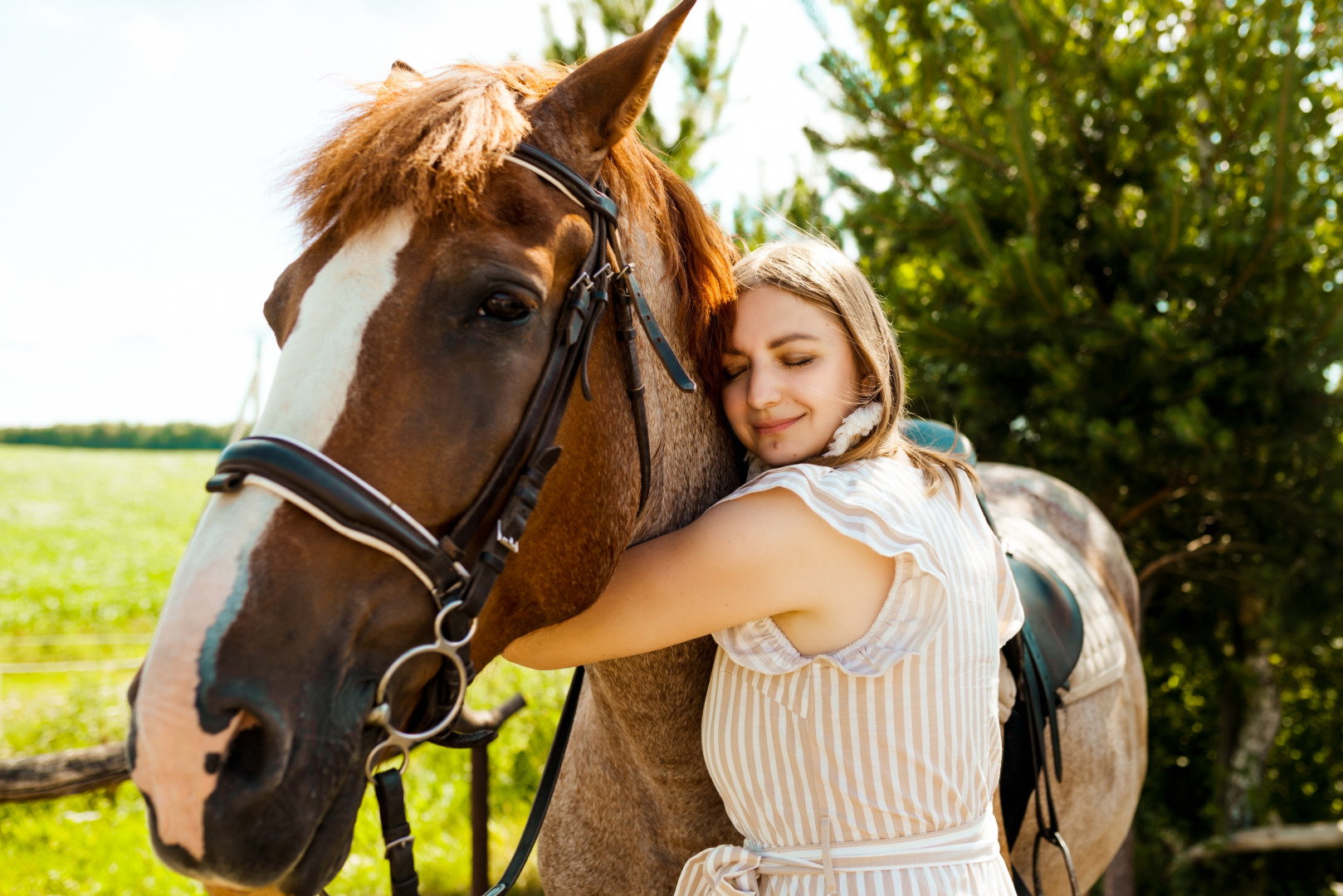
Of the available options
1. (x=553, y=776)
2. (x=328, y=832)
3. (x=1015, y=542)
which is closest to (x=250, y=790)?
(x=328, y=832)

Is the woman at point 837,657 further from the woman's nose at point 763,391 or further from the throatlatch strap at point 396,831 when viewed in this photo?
the throatlatch strap at point 396,831

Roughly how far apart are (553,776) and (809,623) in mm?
836

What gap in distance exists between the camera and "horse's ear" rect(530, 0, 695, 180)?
1.29 metres

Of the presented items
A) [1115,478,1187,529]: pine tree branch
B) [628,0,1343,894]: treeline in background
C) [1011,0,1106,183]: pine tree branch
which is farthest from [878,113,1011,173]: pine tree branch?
[1115,478,1187,529]: pine tree branch

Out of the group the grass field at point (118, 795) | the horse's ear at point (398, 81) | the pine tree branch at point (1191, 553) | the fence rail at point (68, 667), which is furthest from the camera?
the fence rail at point (68, 667)

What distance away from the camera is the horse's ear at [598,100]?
1.29m

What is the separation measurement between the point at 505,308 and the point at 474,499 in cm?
28

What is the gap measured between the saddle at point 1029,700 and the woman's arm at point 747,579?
26.8 inches

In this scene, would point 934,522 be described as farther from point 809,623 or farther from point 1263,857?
point 1263,857

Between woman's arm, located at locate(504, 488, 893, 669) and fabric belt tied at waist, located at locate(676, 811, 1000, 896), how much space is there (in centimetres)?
34

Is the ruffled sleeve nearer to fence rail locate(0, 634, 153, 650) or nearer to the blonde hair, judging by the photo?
the blonde hair

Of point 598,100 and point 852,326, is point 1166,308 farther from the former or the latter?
point 598,100

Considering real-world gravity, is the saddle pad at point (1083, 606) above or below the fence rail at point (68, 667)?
above

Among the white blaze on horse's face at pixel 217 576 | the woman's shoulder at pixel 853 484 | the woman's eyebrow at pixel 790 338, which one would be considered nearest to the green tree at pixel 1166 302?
the woman's eyebrow at pixel 790 338
